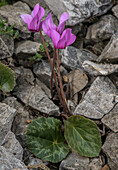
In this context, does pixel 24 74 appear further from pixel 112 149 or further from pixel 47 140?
pixel 112 149

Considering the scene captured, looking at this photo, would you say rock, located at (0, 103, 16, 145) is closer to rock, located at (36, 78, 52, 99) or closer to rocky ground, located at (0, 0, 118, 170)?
rocky ground, located at (0, 0, 118, 170)

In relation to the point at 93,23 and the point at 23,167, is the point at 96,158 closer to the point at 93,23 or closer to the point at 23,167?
the point at 23,167

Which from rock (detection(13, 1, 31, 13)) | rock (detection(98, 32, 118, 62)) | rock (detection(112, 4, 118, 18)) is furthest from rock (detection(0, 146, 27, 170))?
rock (detection(112, 4, 118, 18))

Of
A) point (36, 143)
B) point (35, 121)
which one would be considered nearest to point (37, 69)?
point (35, 121)

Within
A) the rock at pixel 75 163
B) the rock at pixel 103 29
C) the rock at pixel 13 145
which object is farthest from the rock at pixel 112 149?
the rock at pixel 103 29

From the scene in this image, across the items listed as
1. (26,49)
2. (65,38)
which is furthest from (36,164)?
(26,49)
